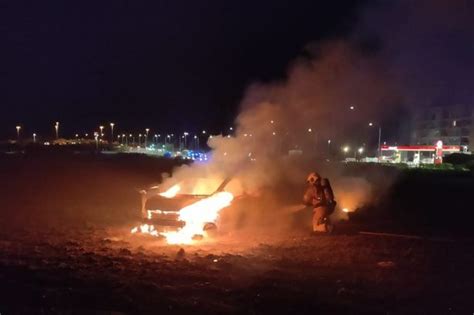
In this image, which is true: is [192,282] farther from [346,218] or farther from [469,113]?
[469,113]

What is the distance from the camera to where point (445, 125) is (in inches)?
4439

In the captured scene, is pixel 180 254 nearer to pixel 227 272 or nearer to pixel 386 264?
pixel 227 272

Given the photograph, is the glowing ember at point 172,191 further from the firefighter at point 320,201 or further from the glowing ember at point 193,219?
the firefighter at point 320,201

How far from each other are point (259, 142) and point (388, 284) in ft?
40.6

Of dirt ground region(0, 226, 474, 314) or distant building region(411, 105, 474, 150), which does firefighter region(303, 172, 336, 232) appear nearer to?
dirt ground region(0, 226, 474, 314)

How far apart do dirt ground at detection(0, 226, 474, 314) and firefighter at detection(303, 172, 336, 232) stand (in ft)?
2.05

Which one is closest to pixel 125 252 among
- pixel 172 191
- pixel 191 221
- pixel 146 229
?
pixel 191 221

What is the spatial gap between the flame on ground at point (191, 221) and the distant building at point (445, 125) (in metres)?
96.1

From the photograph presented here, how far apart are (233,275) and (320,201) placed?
5276 millimetres

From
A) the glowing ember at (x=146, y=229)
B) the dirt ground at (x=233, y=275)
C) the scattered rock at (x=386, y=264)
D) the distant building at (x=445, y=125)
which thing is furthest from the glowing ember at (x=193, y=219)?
the distant building at (x=445, y=125)

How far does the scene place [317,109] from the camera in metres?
21.6

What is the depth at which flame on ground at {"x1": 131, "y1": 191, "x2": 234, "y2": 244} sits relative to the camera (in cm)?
1316

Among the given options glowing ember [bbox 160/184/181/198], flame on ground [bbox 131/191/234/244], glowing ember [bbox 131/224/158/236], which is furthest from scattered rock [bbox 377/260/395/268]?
glowing ember [bbox 160/184/181/198]

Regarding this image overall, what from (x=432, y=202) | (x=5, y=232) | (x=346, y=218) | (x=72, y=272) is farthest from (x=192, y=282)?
(x=432, y=202)
